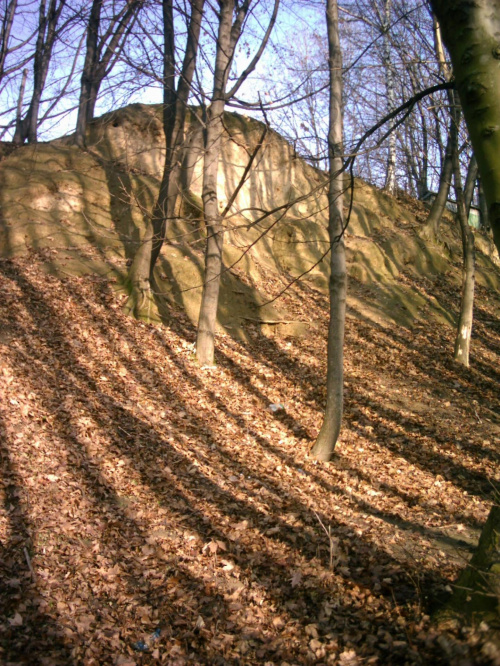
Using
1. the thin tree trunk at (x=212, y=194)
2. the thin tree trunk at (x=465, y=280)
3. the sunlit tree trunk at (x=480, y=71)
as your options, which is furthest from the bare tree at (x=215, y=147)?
the sunlit tree trunk at (x=480, y=71)

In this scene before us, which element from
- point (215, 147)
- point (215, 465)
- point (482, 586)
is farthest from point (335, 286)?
point (482, 586)

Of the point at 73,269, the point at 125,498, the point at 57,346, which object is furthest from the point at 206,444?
the point at 73,269

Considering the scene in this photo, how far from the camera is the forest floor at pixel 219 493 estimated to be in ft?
13.8

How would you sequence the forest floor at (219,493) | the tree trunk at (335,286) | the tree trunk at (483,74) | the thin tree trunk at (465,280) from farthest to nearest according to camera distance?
the thin tree trunk at (465,280)
the tree trunk at (335,286)
the forest floor at (219,493)
the tree trunk at (483,74)

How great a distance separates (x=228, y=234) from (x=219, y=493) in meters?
11.7

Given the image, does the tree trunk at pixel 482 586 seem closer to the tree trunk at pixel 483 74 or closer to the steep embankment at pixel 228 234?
the tree trunk at pixel 483 74

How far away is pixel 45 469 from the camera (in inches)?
253

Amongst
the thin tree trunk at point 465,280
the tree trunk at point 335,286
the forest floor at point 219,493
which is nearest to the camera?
the forest floor at point 219,493

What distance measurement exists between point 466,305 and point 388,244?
7664 millimetres

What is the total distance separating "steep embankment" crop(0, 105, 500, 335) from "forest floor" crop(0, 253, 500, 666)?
4.33 ft

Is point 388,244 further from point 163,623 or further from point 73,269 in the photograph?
point 163,623

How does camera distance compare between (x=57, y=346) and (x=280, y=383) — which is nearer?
(x=57, y=346)

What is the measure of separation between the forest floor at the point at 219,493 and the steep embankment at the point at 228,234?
1.32 metres

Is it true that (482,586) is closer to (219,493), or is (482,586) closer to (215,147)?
(219,493)
